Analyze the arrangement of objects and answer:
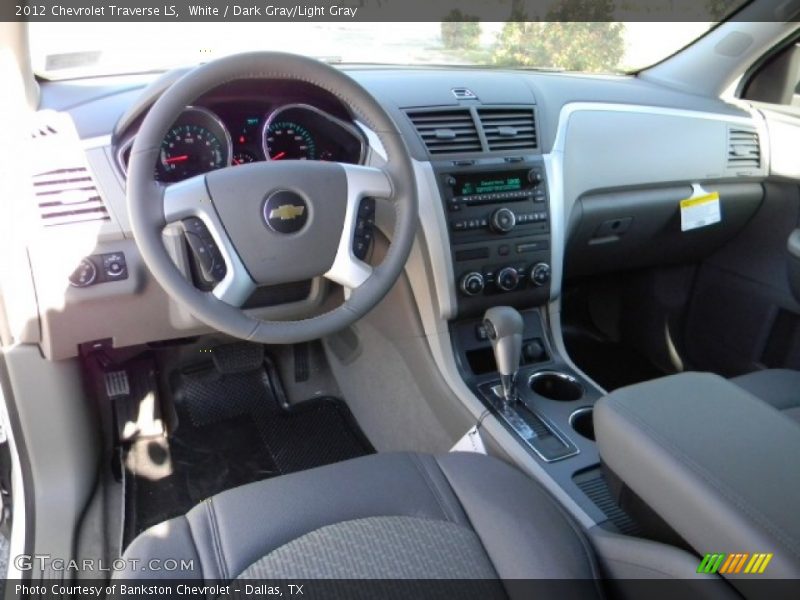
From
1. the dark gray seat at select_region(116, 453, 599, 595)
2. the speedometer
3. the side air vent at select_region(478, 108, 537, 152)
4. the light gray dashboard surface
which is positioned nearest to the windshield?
the light gray dashboard surface

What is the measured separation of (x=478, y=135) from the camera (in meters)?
1.94

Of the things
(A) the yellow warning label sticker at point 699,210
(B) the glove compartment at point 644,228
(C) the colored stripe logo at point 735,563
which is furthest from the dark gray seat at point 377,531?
(A) the yellow warning label sticker at point 699,210

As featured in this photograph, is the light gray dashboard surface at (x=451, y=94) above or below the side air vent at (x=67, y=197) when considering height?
above

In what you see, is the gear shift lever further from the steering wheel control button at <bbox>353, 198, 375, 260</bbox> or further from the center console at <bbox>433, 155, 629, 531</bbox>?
the steering wheel control button at <bbox>353, 198, 375, 260</bbox>

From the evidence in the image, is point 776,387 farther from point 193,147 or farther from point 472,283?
point 193,147

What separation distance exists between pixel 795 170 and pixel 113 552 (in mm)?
2488

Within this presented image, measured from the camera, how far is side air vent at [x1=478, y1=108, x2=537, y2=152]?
1.96m

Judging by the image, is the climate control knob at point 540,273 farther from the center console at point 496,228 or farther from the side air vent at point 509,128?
the side air vent at point 509,128

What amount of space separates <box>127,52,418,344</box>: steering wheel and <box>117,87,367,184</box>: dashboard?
0.76 feet

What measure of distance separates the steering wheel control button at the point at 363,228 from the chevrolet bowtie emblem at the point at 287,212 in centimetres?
13

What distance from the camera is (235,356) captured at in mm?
2357

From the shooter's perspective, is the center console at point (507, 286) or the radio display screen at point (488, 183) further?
the radio display screen at point (488, 183)

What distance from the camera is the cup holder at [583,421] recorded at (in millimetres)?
1717

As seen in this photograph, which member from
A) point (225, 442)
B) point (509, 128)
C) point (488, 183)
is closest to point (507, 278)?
point (488, 183)
